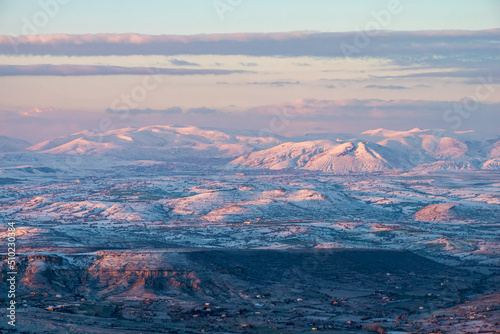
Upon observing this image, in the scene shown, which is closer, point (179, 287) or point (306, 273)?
point (179, 287)

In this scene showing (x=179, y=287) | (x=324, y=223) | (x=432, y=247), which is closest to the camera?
(x=179, y=287)

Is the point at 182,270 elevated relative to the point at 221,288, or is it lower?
elevated

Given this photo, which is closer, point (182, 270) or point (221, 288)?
point (221, 288)

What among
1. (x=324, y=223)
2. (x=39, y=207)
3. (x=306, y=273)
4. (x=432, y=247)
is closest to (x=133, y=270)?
(x=306, y=273)

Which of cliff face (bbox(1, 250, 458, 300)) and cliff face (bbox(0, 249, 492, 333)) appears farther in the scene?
cliff face (bbox(1, 250, 458, 300))

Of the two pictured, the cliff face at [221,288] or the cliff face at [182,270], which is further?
the cliff face at [182,270]

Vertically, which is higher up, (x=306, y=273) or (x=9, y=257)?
(x=9, y=257)

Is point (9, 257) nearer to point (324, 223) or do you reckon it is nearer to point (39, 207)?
point (324, 223)

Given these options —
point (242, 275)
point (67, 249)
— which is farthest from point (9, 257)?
point (242, 275)

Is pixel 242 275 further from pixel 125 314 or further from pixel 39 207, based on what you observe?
pixel 39 207

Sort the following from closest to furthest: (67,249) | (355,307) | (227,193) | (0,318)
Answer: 1. (0,318)
2. (355,307)
3. (67,249)
4. (227,193)
